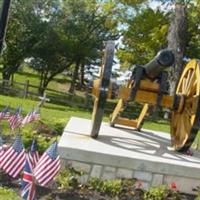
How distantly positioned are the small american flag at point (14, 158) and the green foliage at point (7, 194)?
0.26m

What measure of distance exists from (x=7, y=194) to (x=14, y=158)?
44 centimetres

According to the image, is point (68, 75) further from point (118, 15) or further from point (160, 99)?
point (160, 99)

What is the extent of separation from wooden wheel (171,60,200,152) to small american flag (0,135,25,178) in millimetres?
2931

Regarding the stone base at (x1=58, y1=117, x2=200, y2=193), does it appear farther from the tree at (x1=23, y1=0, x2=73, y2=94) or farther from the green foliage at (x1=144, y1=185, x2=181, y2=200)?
the tree at (x1=23, y1=0, x2=73, y2=94)

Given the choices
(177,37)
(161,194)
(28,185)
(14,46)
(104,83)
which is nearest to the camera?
(28,185)

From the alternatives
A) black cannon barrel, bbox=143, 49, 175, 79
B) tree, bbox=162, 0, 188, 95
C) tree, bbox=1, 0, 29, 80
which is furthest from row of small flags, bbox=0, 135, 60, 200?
tree, bbox=1, 0, 29, 80

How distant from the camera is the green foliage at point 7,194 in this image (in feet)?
20.9

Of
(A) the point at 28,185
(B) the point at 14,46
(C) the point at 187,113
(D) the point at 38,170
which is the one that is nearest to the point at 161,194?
(C) the point at 187,113

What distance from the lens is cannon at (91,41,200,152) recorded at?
864 centimetres

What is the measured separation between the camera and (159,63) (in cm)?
889

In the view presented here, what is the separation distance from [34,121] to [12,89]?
17.0 metres

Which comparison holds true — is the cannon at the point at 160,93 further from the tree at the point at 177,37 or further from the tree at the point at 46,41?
the tree at the point at 46,41

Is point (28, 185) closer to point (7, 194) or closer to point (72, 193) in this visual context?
point (7, 194)

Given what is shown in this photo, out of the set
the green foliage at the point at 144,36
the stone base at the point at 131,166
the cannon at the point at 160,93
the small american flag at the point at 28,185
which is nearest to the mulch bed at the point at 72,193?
the stone base at the point at 131,166
